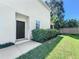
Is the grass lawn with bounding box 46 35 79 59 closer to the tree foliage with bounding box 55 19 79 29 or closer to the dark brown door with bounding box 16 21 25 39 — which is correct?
the dark brown door with bounding box 16 21 25 39

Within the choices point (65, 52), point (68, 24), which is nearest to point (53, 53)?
point (65, 52)

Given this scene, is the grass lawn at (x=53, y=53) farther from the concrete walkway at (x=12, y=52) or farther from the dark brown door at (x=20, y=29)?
the dark brown door at (x=20, y=29)

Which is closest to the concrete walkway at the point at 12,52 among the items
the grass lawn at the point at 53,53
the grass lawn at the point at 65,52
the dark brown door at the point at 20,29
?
the grass lawn at the point at 53,53

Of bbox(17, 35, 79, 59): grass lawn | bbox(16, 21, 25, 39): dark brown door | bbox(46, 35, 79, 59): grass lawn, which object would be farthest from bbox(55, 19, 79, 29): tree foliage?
bbox(17, 35, 79, 59): grass lawn

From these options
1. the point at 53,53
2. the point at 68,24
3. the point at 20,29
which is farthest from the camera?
the point at 68,24

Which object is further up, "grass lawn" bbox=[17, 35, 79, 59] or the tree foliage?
the tree foliage

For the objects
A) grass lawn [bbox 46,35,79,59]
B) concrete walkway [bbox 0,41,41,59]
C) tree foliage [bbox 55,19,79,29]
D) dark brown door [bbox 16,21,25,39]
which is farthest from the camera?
tree foliage [bbox 55,19,79,29]

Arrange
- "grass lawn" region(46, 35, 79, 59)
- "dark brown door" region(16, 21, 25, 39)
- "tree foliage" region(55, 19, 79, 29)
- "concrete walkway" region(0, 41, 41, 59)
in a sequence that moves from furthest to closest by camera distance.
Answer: "tree foliage" region(55, 19, 79, 29)
"dark brown door" region(16, 21, 25, 39)
"grass lawn" region(46, 35, 79, 59)
"concrete walkway" region(0, 41, 41, 59)

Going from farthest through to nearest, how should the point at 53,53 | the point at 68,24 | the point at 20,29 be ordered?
the point at 68,24 → the point at 20,29 → the point at 53,53

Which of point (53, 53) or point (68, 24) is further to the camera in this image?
point (68, 24)

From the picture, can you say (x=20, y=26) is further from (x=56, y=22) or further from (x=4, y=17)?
(x=56, y=22)

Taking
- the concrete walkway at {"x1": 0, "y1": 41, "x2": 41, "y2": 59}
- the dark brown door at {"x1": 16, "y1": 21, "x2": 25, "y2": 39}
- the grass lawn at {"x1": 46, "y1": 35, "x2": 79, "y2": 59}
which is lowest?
the grass lawn at {"x1": 46, "y1": 35, "x2": 79, "y2": 59}

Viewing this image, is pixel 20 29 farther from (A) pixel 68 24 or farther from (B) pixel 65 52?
(A) pixel 68 24

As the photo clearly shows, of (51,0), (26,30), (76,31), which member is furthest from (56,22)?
(26,30)
